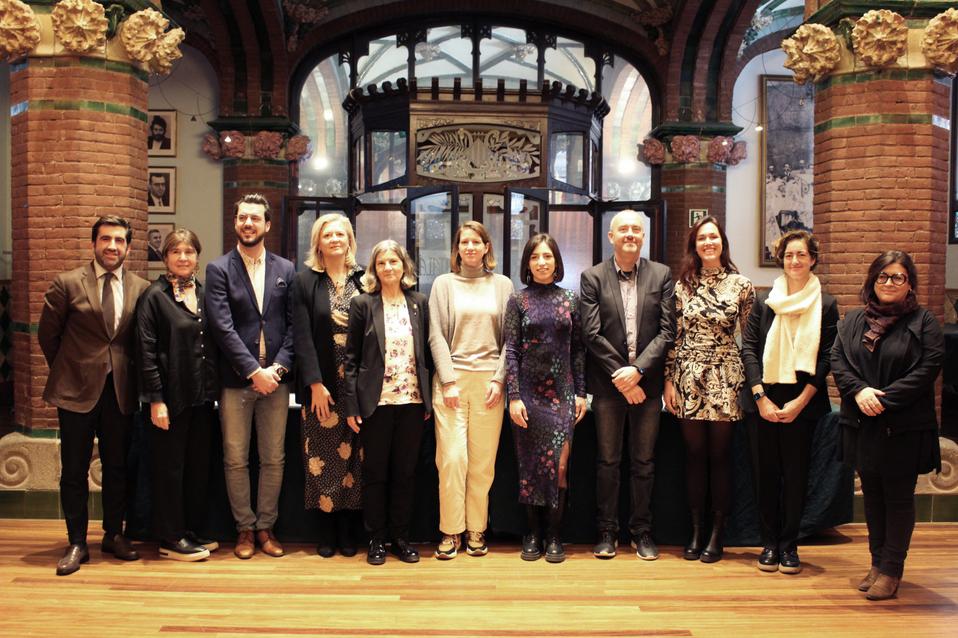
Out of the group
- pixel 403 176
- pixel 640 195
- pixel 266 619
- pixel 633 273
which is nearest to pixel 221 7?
pixel 403 176

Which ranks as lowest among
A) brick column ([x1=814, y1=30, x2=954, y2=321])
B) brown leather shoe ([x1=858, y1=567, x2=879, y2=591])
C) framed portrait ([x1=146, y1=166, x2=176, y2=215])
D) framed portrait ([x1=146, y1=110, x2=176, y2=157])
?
brown leather shoe ([x1=858, y1=567, x2=879, y2=591])

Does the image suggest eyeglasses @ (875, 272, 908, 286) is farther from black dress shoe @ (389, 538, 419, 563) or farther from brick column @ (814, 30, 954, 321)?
black dress shoe @ (389, 538, 419, 563)

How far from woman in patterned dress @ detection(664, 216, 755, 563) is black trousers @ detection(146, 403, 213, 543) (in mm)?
2333

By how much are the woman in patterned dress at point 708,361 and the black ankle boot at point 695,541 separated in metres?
0.05

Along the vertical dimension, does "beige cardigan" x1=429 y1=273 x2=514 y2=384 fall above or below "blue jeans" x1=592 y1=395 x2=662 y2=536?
above

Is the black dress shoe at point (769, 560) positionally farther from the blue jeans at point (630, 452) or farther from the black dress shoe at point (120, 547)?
the black dress shoe at point (120, 547)

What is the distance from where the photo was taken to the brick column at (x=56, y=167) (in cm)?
484

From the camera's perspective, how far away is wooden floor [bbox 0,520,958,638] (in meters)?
3.30

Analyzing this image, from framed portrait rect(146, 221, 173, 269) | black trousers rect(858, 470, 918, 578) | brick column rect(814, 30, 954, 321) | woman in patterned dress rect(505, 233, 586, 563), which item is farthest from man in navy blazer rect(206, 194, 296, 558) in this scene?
framed portrait rect(146, 221, 173, 269)

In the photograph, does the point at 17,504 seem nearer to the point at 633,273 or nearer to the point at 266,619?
the point at 266,619

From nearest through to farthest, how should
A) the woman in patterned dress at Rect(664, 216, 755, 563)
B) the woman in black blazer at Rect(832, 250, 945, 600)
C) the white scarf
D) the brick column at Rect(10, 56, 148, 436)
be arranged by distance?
1. the woman in black blazer at Rect(832, 250, 945, 600)
2. the white scarf
3. the woman in patterned dress at Rect(664, 216, 755, 563)
4. the brick column at Rect(10, 56, 148, 436)

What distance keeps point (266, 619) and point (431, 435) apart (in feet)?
4.32

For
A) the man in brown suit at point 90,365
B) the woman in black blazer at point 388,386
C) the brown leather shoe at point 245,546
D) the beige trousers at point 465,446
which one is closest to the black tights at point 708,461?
the beige trousers at point 465,446

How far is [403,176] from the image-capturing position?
9508 mm
